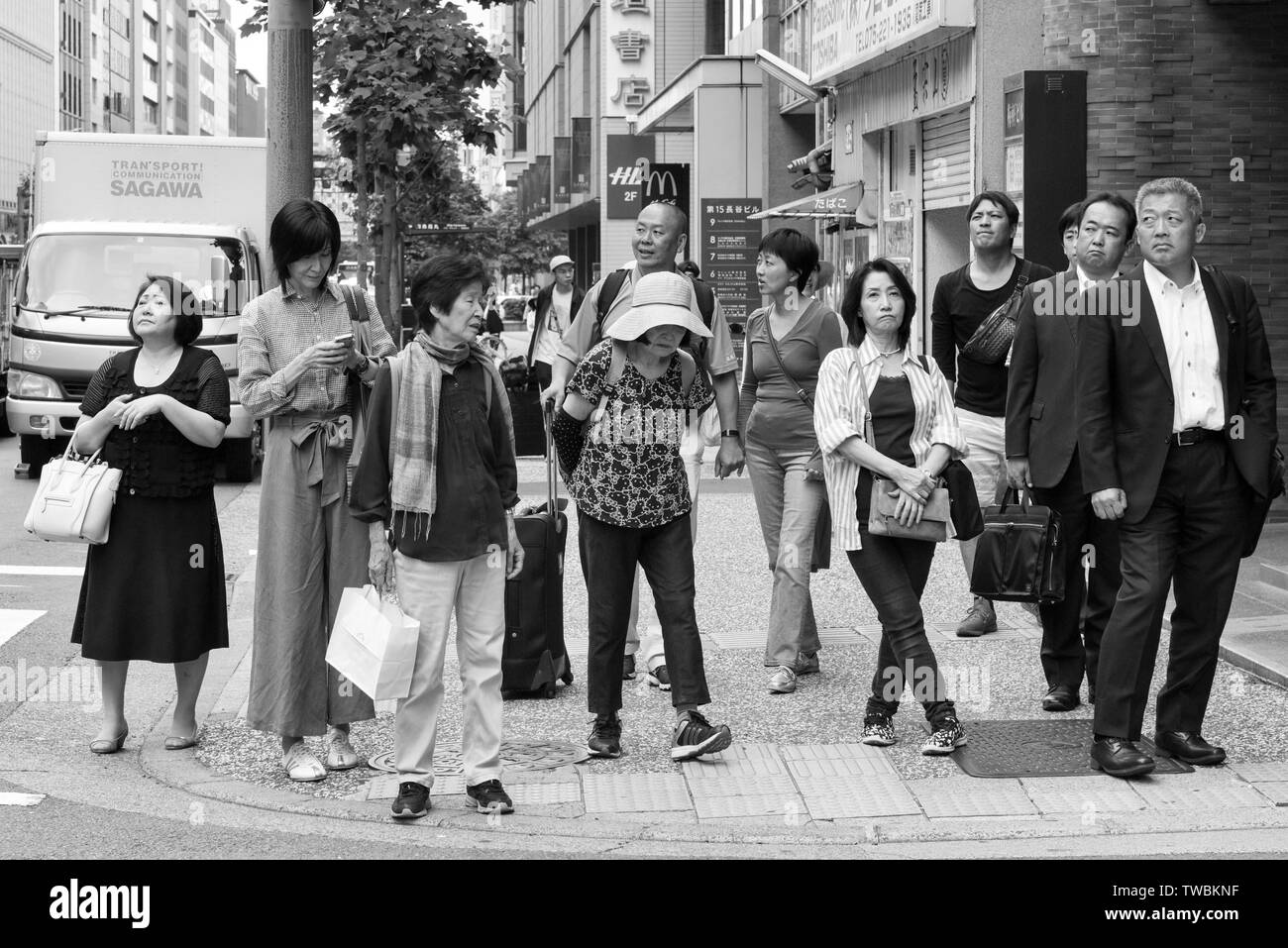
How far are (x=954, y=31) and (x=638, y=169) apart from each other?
15525mm

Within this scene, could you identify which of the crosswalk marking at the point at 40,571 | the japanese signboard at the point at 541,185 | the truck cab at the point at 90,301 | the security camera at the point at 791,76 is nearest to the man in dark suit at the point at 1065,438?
the crosswalk marking at the point at 40,571

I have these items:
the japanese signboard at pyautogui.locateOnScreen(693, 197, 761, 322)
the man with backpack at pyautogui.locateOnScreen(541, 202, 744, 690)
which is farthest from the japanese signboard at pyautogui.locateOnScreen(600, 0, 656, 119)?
the man with backpack at pyautogui.locateOnScreen(541, 202, 744, 690)

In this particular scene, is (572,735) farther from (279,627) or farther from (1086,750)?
(1086,750)

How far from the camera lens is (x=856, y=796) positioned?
589 cm

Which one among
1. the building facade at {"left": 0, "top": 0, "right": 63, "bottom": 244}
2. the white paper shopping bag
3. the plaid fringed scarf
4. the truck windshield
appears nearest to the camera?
the white paper shopping bag

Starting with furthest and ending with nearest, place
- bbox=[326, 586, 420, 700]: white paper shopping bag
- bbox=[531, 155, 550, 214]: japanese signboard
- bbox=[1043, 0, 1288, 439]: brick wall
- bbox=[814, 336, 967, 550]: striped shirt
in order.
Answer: bbox=[531, 155, 550, 214]: japanese signboard < bbox=[1043, 0, 1288, 439]: brick wall < bbox=[814, 336, 967, 550]: striped shirt < bbox=[326, 586, 420, 700]: white paper shopping bag

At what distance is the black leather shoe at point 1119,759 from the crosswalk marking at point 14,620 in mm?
5598

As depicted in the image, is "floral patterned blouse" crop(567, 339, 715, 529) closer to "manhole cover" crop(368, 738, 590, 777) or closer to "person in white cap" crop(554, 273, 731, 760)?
"person in white cap" crop(554, 273, 731, 760)

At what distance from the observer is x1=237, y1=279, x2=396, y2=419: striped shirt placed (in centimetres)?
604

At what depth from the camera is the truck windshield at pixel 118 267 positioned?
17.0 meters

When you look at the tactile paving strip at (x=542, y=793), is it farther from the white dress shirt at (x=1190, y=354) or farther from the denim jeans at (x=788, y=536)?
the white dress shirt at (x=1190, y=354)

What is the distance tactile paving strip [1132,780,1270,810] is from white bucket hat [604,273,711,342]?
218 centimetres

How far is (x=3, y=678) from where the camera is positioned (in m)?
7.98
